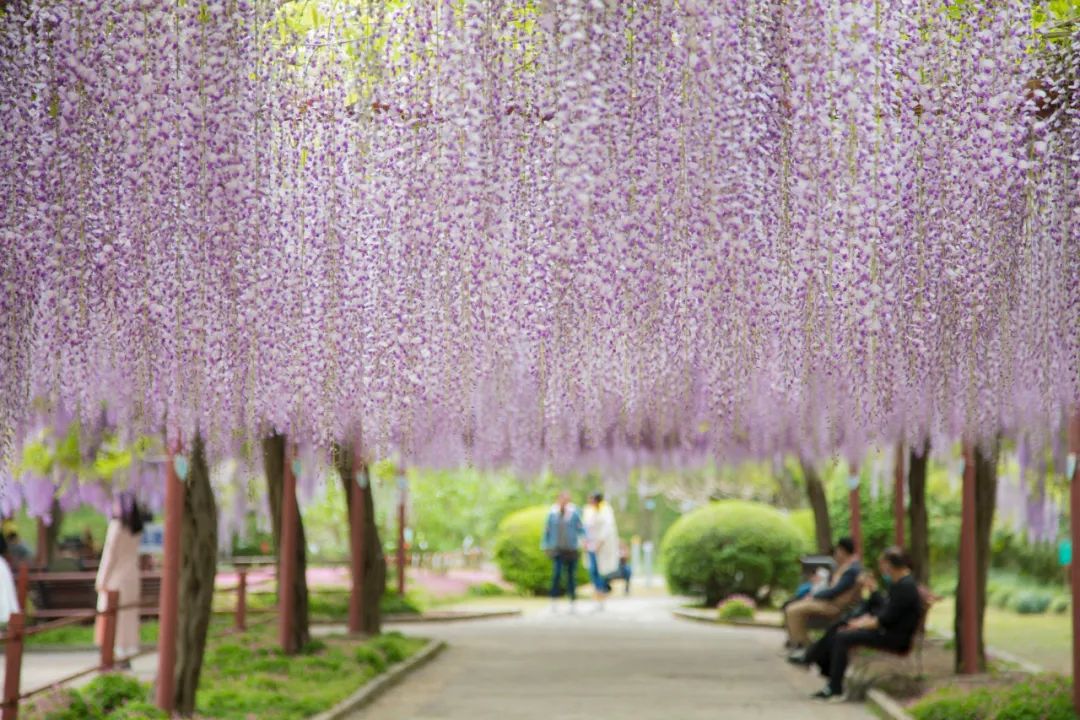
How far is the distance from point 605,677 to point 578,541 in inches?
343

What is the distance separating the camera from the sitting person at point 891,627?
394 inches

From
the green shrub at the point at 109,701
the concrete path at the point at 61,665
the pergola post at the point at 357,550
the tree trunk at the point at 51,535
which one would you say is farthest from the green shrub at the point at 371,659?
the tree trunk at the point at 51,535

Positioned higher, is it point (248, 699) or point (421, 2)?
point (421, 2)

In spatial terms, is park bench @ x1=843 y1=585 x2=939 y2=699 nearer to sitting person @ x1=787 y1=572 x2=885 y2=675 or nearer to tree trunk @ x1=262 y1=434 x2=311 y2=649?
sitting person @ x1=787 y1=572 x2=885 y2=675

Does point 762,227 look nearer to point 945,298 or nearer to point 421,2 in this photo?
point 945,298

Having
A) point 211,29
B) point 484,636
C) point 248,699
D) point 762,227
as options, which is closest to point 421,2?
point 211,29

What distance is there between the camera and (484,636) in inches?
623

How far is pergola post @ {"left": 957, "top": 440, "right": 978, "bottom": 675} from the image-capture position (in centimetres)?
1047

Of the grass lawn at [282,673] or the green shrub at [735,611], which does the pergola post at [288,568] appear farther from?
the green shrub at [735,611]

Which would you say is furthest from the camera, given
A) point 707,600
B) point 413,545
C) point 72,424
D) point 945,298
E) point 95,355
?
point 413,545

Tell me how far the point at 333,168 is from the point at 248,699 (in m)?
4.11

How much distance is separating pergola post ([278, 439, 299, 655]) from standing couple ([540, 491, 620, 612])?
741cm

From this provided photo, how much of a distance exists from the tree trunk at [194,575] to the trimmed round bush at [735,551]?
39.5 ft

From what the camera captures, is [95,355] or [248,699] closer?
[95,355]
